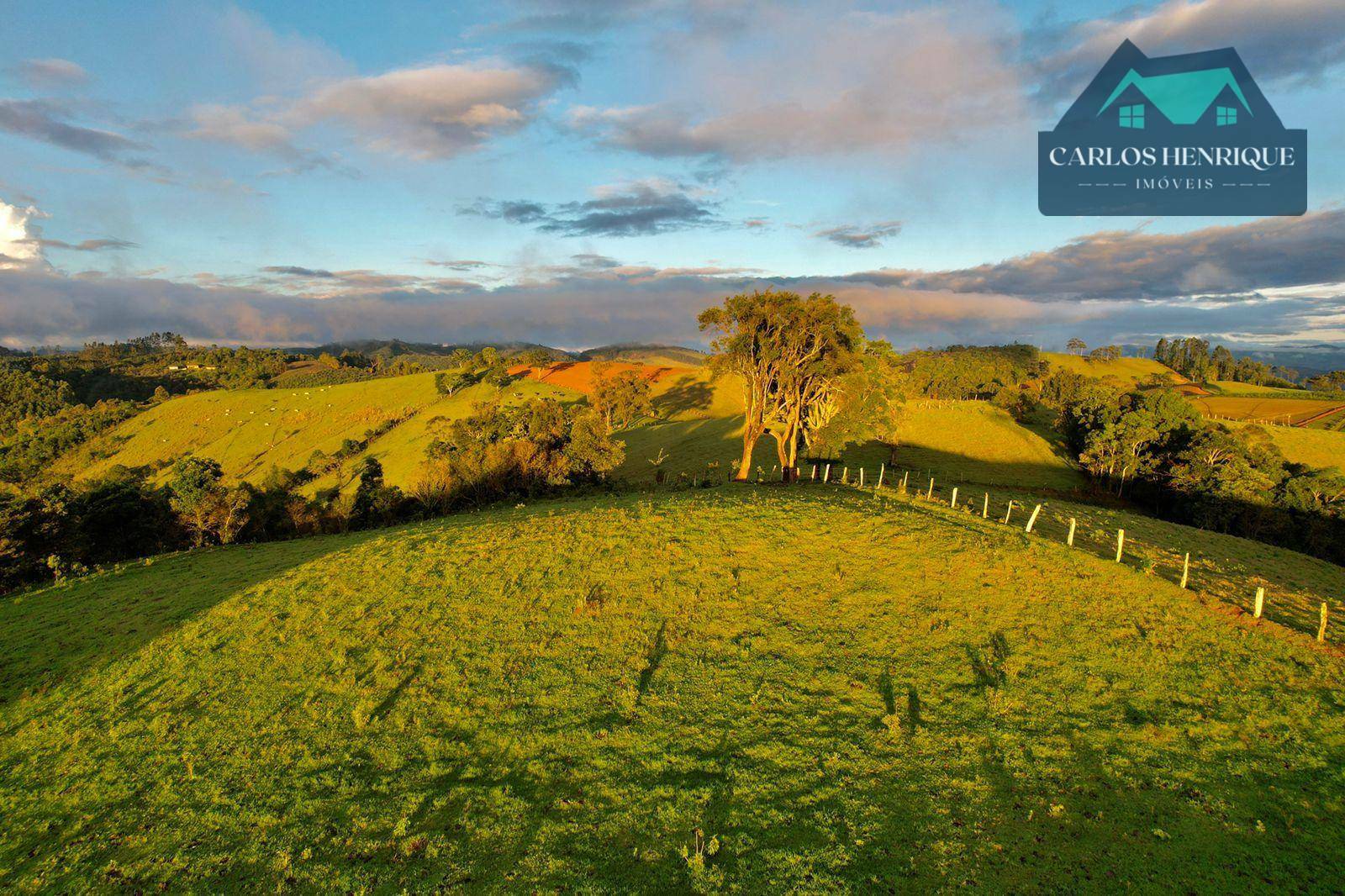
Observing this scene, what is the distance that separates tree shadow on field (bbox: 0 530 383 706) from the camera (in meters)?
17.4

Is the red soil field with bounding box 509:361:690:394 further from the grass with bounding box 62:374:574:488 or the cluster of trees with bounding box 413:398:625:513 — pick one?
the cluster of trees with bounding box 413:398:625:513

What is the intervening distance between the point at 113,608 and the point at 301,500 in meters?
34.5

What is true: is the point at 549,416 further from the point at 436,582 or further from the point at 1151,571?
the point at 1151,571

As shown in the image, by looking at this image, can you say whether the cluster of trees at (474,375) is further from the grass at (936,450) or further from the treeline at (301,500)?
the treeline at (301,500)

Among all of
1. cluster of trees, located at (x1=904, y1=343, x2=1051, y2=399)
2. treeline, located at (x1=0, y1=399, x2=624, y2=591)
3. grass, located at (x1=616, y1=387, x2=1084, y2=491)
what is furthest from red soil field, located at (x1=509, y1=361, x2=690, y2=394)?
treeline, located at (x1=0, y1=399, x2=624, y2=591)

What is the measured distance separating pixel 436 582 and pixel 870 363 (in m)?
32.6

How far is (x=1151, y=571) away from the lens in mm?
20750

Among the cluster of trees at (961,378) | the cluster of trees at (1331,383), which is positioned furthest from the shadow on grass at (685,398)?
the cluster of trees at (1331,383)

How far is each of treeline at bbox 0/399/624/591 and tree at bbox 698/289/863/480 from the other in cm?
1414

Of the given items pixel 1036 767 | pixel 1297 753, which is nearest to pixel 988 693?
pixel 1036 767

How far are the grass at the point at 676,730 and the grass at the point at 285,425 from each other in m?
71.7

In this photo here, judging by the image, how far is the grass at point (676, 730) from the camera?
10.4 m

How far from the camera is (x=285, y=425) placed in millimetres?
114125

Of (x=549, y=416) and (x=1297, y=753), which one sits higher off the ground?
(x=549, y=416)
